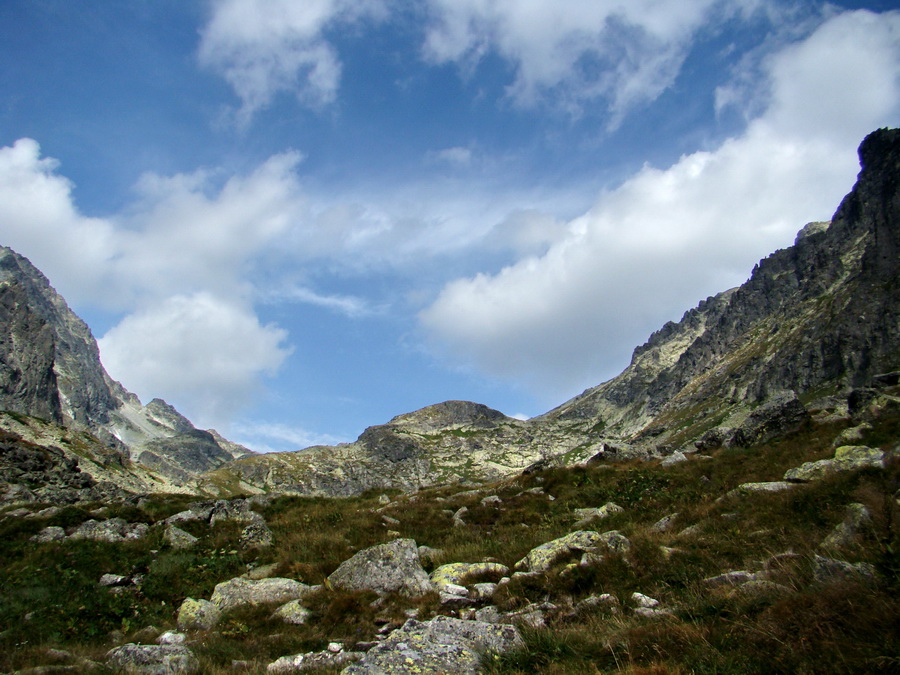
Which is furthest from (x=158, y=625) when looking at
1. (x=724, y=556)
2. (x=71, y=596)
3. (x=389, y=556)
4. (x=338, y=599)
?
(x=724, y=556)

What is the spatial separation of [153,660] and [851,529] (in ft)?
40.0

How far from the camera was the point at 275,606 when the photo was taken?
11.1 metres

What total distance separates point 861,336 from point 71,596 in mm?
189939

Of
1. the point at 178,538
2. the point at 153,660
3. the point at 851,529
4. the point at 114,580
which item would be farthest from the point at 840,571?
the point at 178,538

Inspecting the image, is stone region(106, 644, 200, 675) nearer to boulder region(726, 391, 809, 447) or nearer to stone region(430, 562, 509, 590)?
stone region(430, 562, 509, 590)

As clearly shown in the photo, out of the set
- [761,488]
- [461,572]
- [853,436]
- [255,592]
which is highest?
[853,436]

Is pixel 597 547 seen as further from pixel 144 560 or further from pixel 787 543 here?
pixel 144 560

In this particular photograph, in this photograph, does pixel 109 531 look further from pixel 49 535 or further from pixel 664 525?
pixel 664 525

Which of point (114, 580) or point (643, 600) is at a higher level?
point (114, 580)

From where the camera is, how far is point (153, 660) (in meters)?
7.65

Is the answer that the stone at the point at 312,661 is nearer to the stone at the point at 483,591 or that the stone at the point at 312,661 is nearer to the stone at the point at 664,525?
the stone at the point at 483,591

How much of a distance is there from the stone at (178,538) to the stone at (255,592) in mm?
6663

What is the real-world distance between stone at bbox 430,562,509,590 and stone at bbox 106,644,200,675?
5413mm

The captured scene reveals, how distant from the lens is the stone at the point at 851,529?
7754 millimetres
